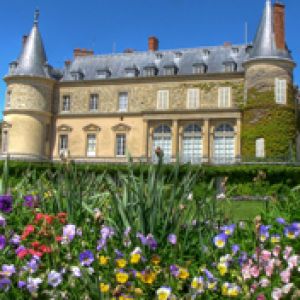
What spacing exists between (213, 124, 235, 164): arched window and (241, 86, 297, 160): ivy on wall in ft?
3.74

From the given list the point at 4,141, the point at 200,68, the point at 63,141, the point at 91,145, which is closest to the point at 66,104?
the point at 63,141

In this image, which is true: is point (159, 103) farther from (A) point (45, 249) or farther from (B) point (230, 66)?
(A) point (45, 249)

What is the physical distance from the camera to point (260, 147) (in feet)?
103

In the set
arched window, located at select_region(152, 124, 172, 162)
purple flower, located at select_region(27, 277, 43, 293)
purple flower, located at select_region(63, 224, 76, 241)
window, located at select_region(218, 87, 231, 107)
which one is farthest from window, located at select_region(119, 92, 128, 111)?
purple flower, located at select_region(27, 277, 43, 293)

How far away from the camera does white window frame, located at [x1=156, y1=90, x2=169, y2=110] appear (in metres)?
35.7

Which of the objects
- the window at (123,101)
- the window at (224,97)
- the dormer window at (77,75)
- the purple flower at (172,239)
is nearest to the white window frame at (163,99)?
the window at (123,101)

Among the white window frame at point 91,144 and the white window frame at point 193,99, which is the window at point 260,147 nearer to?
the white window frame at point 193,99

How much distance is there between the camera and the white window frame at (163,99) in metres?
35.7

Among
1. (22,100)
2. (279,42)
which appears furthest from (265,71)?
(22,100)

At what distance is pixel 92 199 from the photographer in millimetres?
5691

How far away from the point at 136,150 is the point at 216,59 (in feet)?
30.9

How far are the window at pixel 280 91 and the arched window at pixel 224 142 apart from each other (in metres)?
3.80

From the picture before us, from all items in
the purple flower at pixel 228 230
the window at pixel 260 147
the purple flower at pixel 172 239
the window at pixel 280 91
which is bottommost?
the purple flower at pixel 172 239

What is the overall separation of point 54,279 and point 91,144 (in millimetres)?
34089
